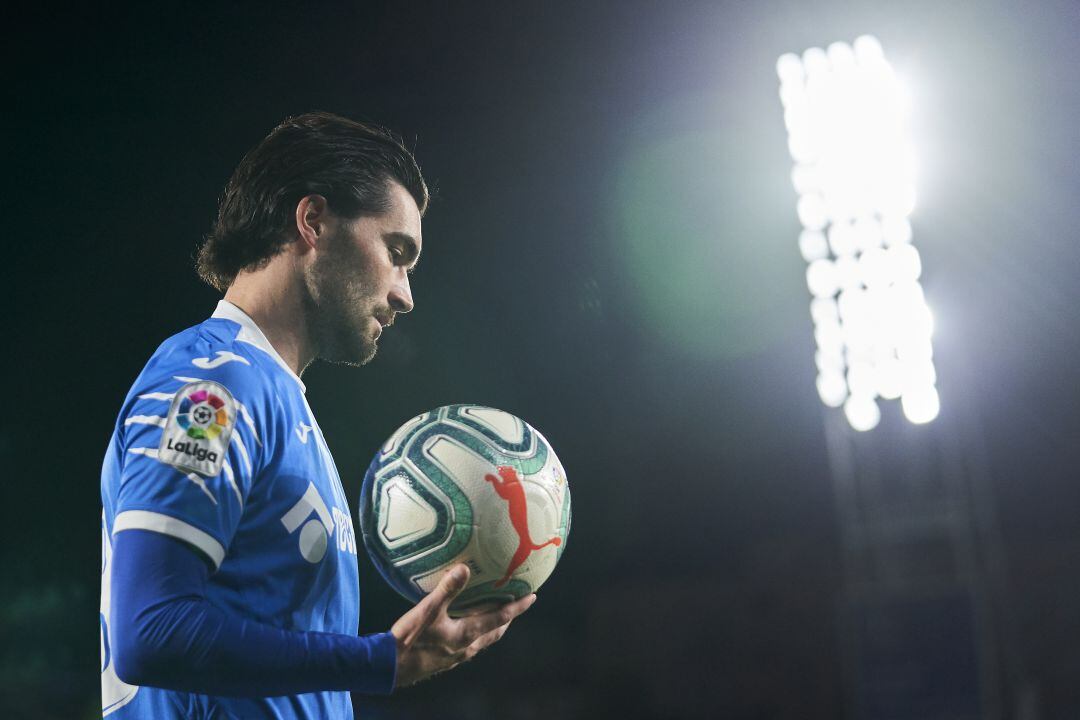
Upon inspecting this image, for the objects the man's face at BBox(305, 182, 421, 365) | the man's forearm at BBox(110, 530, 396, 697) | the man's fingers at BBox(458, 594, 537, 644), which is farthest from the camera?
the man's face at BBox(305, 182, 421, 365)

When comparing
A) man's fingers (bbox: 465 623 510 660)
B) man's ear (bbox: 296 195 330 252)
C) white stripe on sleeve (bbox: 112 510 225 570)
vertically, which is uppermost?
man's ear (bbox: 296 195 330 252)

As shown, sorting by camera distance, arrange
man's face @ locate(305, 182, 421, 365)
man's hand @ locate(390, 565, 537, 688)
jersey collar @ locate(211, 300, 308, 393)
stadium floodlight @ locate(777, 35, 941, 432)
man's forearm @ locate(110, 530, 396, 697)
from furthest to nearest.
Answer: stadium floodlight @ locate(777, 35, 941, 432), man's face @ locate(305, 182, 421, 365), jersey collar @ locate(211, 300, 308, 393), man's hand @ locate(390, 565, 537, 688), man's forearm @ locate(110, 530, 396, 697)

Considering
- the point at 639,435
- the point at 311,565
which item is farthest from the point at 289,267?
the point at 639,435

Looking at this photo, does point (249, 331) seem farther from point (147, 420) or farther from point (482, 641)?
point (482, 641)

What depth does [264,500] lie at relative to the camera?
1.21 m

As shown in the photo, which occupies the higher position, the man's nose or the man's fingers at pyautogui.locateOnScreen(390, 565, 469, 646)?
the man's nose

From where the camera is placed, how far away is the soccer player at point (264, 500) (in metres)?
1.03

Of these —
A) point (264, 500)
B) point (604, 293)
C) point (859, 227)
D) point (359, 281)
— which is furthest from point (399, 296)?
point (859, 227)

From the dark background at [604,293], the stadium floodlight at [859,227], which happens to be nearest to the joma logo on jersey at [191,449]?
the dark background at [604,293]

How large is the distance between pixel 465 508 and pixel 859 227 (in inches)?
325

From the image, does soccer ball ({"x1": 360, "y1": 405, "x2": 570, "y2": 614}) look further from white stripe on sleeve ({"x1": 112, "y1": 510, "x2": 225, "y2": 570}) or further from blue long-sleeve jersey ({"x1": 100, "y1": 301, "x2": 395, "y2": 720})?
white stripe on sleeve ({"x1": 112, "y1": 510, "x2": 225, "y2": 570})

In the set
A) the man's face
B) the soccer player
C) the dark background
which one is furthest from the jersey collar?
the dark background

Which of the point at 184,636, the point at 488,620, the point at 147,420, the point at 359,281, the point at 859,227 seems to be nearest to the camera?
the point at 184,636

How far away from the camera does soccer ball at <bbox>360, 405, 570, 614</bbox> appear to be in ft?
4.85
